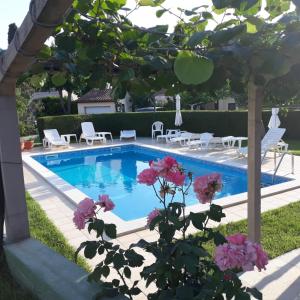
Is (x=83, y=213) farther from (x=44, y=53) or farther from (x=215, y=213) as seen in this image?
(x=44, y=53)

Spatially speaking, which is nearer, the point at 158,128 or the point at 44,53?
the point at 44,53

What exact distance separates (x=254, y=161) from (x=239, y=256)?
1.93m

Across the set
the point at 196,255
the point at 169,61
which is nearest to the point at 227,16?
the point at 169,61

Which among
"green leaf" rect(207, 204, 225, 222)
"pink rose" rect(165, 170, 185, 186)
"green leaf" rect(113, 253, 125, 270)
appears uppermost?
"pink rose" rect(165, 170, 185, 186)

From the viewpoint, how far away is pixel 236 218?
18.5 ft

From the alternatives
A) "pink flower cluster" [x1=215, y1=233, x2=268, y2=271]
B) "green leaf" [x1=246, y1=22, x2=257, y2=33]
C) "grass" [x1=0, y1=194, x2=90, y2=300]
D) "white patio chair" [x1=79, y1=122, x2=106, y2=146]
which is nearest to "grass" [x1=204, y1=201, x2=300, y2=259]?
"grass" [x1=0, y1=194, x2=90, y2=300]

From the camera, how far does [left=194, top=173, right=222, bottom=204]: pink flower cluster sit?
2033mm

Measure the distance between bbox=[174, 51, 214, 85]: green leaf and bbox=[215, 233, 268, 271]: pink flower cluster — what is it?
893 millimetres

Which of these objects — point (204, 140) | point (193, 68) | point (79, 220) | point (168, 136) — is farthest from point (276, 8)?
point (168, 136)

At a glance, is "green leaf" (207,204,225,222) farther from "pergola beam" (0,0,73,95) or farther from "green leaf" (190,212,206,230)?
"pergola beam" (0,0,73,95)

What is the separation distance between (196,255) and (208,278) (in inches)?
6.1

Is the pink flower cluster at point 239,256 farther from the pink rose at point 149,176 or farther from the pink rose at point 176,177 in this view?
the pink rose at point 149,176

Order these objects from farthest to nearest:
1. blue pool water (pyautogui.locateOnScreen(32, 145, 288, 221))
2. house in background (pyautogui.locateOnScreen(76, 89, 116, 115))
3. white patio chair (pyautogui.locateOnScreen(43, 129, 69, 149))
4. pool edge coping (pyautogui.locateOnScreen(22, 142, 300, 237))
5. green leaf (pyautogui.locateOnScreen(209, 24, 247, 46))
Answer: house in background (pyautogui.locateOnScreen(76, 89, 116, 115)) < white patio chair (pyautogui.locateOnScreen(43, 129, 69, 149)) < blue pool water (pyautogui.locateOnScreen(32, 145, 288, 221)) < pool edge coping (pyautogui.locateOnScreen(22, 142, 300, 237)) < green leaf (pyautogui.locateOnScreen(209, 24, 247, 46))

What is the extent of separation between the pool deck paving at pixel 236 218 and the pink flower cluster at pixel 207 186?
177cm
